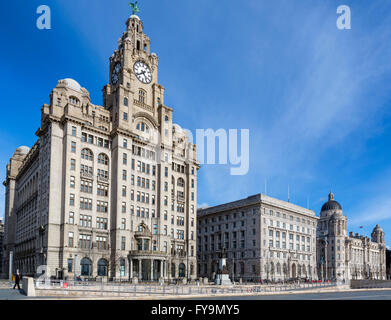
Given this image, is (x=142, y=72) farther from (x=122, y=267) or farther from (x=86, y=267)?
(x=86, y=267)

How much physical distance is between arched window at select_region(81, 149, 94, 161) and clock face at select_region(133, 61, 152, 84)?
24.7 meters

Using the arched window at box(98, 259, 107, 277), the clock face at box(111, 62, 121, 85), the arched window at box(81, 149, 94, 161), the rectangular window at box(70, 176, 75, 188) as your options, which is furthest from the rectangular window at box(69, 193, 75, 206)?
the clock face at box(111, 62, 121, 85)

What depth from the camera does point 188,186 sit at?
102m

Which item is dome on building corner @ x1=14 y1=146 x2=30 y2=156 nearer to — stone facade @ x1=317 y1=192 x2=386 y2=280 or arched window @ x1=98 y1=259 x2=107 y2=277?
arched window @ x1=98 y1=259 x2=107 y2=277

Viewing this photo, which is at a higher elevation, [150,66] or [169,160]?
[150,66]

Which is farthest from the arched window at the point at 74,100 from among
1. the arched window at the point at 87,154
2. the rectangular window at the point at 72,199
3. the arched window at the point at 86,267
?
the arched window at the point at 86,267

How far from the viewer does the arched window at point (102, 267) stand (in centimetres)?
7879

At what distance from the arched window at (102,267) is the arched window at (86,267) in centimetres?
230

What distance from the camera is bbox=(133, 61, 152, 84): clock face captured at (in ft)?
319

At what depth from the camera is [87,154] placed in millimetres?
82125

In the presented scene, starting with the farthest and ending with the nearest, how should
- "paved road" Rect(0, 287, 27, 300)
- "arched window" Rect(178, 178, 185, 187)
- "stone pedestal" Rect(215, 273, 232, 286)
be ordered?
"arched window" Rect(178, 178, 185, 187)
"stone pedestal" Rect(215, 273, 232, 286)
"paved road" Rect(0, 287, 27, 300)
